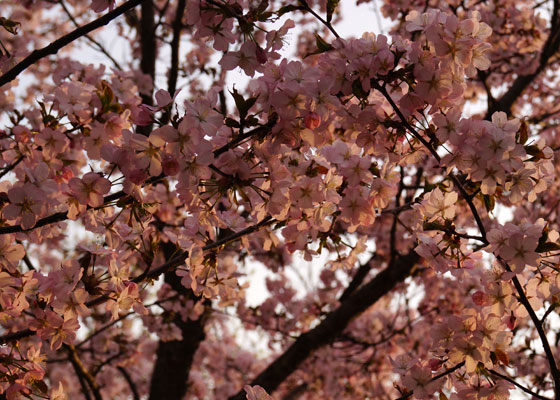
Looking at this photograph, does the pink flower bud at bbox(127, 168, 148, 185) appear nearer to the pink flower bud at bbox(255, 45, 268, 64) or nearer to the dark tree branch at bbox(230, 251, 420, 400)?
the pink flower bud at bbox(255, 45, 268, 64)

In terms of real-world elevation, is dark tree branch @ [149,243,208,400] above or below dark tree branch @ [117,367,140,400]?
above

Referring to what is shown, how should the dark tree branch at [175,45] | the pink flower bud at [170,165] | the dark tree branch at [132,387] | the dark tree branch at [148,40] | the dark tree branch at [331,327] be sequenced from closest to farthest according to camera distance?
the pink flower bud at [170,165] → the dark tree branch at [331,327] → the dark tree branch at [175,45] → the dark tree branch at [132,387] → the dark tree branch at [148,40]

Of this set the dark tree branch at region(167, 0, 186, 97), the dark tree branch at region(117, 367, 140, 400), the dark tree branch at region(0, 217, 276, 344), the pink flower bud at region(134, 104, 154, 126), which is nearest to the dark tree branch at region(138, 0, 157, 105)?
the dark tree branch at region(167, 0, 186, 97)

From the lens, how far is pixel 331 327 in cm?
413

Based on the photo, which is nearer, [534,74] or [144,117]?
[144,117]

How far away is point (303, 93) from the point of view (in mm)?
1562

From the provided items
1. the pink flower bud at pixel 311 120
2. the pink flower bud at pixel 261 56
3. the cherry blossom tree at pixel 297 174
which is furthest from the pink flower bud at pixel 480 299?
the pink flower bud at pixel 261 56

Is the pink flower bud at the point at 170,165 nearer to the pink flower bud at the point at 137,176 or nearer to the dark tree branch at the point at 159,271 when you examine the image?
the pink flower bud at the point at 137,176

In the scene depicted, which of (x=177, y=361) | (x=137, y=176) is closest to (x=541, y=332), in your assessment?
(x=137, y=176)

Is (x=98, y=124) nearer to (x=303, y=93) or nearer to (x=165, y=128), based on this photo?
(x=165, y=128)

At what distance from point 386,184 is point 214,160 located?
0.60m

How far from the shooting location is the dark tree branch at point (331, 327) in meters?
4.06

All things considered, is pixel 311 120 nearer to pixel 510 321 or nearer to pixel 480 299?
pixel 480 299

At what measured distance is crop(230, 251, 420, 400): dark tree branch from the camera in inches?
160
